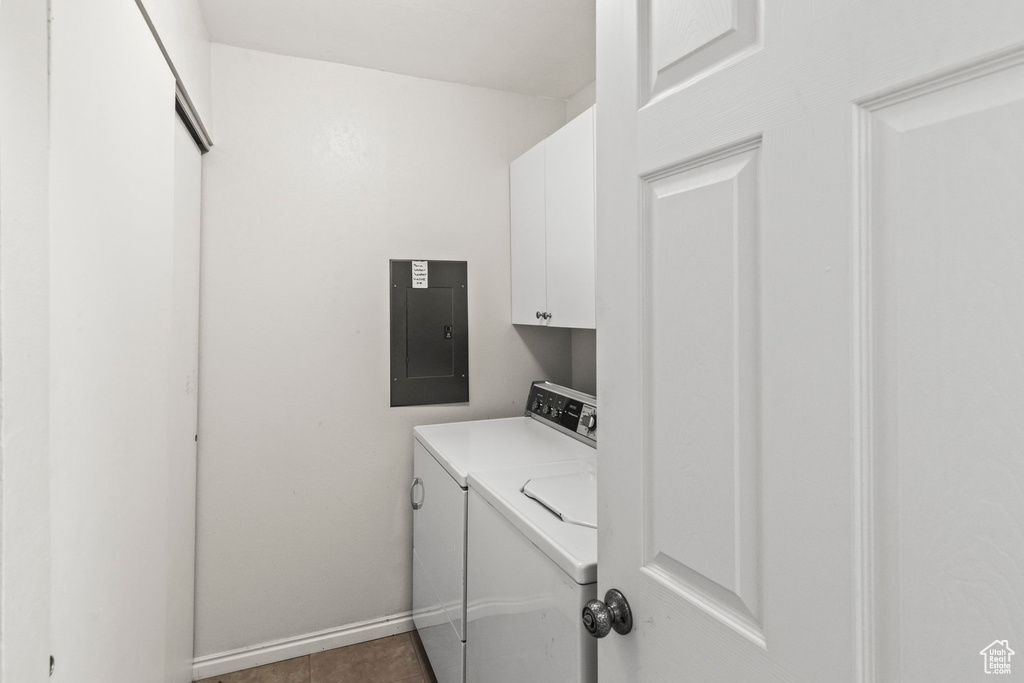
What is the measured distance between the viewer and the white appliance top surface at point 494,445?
173 cm

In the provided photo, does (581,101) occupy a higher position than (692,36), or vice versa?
(581,101)

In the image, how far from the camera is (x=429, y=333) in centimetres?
237

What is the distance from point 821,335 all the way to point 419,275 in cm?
199

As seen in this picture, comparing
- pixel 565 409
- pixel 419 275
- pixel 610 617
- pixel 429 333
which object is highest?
pixel 419 275

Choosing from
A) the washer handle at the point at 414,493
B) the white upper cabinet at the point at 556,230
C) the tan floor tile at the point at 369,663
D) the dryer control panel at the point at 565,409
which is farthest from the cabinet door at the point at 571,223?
the tan floor tile at the point at 369,663

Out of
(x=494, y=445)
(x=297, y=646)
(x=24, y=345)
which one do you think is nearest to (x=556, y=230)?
(x=494, y=445)

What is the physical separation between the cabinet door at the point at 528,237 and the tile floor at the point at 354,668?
4.75 feet

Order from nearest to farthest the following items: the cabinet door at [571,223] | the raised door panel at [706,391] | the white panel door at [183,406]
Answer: the raised door panel at [706,391] < the white panel door at [183,406] < the cabinet door at [571,223]

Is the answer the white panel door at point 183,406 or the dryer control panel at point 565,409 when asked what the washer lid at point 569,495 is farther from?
the white panel door at point 183,406

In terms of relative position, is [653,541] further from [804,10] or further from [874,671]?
[804,10]

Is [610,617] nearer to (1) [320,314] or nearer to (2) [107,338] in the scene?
(2) [107,338]

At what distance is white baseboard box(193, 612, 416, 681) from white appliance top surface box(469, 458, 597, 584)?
116 cm

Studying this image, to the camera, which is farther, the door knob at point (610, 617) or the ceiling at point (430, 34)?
the ceiling at point (430, 34)

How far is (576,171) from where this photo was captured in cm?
182
